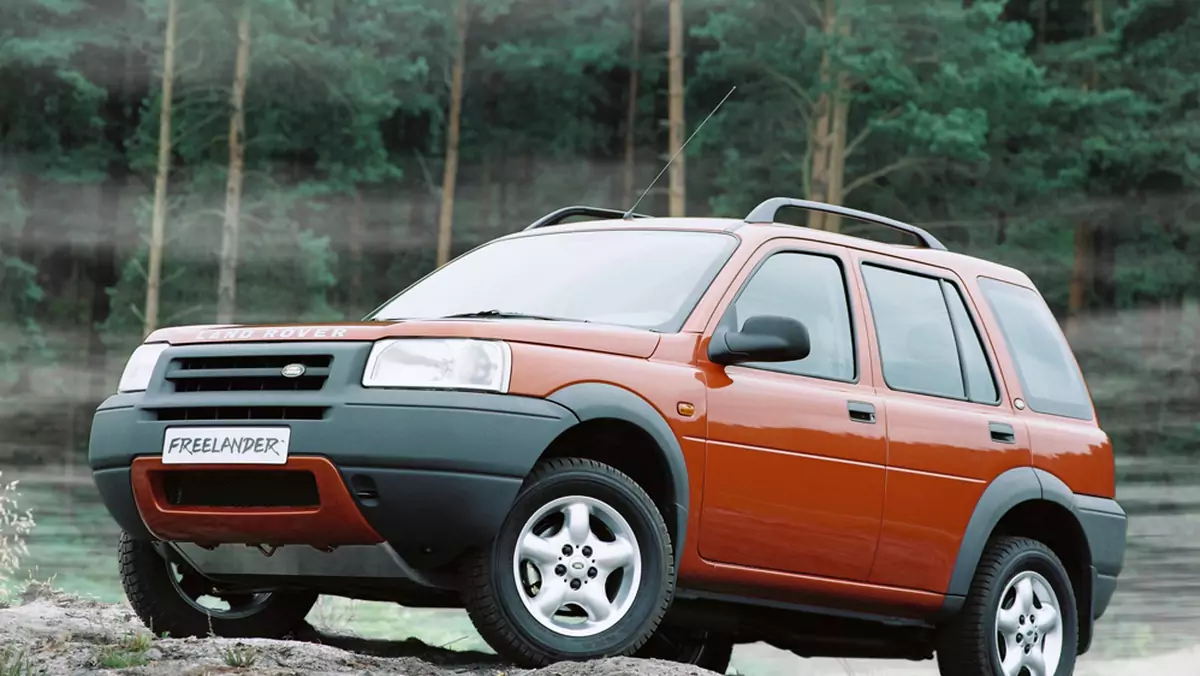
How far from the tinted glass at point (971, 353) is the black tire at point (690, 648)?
1.78 meters

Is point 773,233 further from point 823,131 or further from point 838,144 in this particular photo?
point 838,144

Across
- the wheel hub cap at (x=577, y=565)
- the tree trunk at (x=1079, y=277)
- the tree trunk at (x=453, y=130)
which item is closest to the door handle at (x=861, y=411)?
the wheel hub cap at (x=577, y=565)

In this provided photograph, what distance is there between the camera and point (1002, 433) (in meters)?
7.84

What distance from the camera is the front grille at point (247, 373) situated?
19.5 feet

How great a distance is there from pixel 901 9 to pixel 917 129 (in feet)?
9.15

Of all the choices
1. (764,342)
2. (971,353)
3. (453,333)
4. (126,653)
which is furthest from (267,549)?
(971,353)

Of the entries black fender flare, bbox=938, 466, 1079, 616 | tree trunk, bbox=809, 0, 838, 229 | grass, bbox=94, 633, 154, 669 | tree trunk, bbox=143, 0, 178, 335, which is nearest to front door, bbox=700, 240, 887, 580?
black fender flare, bbox=938, 466, 1079, 616

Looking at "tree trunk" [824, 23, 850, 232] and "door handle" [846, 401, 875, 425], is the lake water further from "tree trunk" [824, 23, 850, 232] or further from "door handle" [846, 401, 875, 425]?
"tree trunk" [824, 23, 850, 232]

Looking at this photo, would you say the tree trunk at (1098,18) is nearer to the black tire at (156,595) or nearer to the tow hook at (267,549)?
the black tire at (156,595)

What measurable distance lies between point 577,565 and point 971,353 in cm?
274

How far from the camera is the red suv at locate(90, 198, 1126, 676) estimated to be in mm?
5832

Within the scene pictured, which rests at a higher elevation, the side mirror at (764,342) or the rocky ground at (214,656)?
the side mirror at (764,342)

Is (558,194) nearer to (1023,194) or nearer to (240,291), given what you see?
(240,291)

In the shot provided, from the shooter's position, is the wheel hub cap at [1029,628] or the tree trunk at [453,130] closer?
the wheel hub cap at [1029,628]
